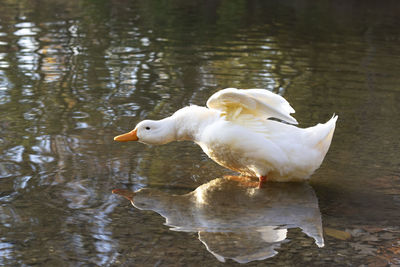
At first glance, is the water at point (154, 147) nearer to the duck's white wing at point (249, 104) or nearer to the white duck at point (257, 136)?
the white duck at point (257, 136)

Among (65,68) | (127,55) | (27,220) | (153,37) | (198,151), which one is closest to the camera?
(27,220)

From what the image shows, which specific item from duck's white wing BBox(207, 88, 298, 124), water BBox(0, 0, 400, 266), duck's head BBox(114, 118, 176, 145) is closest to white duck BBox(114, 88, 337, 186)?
duck's white wing BBox(207, 88, 298, 124)

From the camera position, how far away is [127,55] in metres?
12.0

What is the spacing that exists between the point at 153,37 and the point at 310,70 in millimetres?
5116

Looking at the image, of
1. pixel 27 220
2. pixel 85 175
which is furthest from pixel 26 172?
pixel 27 220

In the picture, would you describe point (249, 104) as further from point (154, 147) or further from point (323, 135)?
point (154, 147)

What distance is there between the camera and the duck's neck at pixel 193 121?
18.4 feet

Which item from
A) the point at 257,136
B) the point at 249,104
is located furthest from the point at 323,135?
the point at 249,104

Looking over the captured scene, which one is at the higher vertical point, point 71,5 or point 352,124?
point 352,124

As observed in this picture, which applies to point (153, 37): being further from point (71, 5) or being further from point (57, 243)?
point (57, 243)

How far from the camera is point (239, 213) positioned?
5035mm

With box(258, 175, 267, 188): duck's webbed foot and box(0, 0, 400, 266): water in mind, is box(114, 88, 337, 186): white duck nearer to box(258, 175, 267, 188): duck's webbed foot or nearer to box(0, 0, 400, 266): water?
box(258, 175, 267, 188): duck's webbed foot

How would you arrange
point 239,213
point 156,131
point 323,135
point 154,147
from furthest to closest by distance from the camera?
point 154,147 < point 156,131 < point 323,135 < point 239,213

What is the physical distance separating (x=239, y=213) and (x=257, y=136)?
0.77 m
